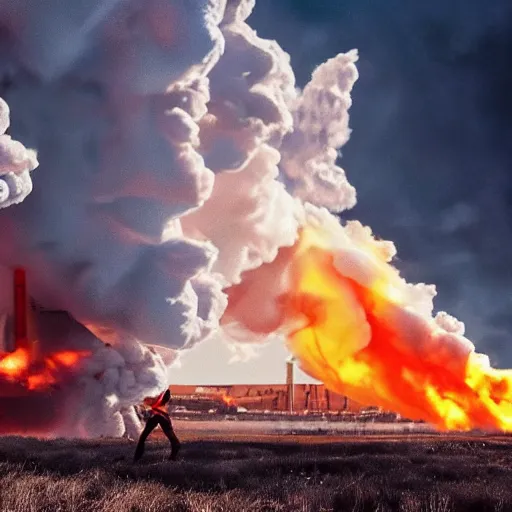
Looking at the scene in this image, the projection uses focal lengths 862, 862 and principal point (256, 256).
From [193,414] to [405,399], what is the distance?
211 ft

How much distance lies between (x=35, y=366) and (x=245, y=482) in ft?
146

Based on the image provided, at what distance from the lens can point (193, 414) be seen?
414 feet

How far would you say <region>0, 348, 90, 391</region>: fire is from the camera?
62.7 m

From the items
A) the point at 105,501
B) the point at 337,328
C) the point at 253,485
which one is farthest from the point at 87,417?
the point at 105,501

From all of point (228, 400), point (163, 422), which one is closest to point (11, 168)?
point (163, 422)

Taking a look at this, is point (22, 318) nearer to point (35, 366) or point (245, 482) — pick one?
point (35, 366)

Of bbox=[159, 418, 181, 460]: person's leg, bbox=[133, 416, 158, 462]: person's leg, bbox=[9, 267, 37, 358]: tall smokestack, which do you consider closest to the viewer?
bbox=[133, 416, 158, 462]: person's leg

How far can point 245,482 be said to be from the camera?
23203 mm

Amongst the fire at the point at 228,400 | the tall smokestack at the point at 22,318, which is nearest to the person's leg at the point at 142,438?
the tall smokestack at the point at 22,318

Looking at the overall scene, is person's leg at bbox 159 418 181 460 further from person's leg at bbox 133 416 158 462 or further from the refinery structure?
the refinery structure

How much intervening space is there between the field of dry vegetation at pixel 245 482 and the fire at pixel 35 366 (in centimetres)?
2740

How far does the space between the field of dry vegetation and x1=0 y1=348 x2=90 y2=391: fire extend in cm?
2740

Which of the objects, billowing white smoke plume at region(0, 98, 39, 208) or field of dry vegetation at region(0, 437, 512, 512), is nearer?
field of dry vegetation at region(0, 437, 512, 512)

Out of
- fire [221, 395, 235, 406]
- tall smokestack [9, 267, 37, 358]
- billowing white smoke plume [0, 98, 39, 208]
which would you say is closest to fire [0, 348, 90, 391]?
tall smokestack [9, 267, 37, 358]
